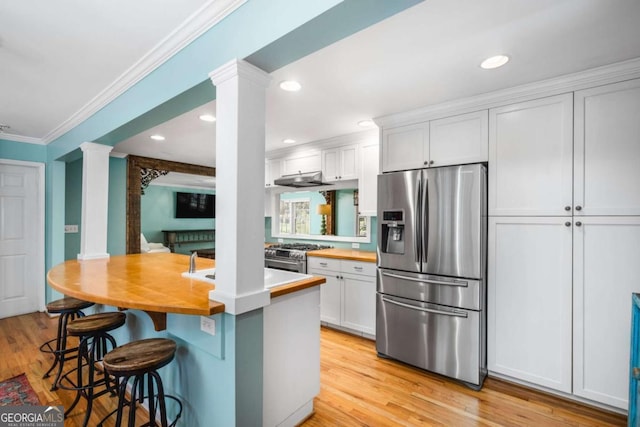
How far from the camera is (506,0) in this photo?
1.33 metres

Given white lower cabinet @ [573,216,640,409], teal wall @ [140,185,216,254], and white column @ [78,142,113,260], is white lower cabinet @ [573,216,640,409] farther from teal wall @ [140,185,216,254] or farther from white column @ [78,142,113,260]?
teal wall @ [140,185,216,254]

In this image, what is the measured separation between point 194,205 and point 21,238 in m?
4.91

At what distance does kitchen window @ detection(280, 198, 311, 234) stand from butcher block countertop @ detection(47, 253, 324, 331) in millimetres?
2052

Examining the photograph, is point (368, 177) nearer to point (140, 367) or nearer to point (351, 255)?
point (351, 255)

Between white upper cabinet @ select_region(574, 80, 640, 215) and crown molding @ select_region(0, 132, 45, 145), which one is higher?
crown molding @ select_region(0, 132, 45, 145)

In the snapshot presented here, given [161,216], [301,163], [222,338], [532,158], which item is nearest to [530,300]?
[532,158]

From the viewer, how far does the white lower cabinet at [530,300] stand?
210 centimetres

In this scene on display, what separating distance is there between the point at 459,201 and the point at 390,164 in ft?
2.62

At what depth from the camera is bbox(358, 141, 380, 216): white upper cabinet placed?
3.33 m

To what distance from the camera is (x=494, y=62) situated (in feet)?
6.14

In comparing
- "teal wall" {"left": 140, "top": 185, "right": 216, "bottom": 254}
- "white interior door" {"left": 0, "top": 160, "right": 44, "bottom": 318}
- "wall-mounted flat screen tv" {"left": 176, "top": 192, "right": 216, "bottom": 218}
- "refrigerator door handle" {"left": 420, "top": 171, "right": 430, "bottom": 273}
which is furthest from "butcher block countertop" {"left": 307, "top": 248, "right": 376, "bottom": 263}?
"wall-mounted flat screen tv" {"left": 176, "top": 192, "right": 216, "bottom": 218}

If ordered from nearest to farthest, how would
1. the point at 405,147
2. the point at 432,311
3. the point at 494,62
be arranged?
the point at 494,62 < the point at 432,311 < the point at 405,147

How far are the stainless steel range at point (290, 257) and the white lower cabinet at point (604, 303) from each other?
8.40ft

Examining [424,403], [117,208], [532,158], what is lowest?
[424,403]
